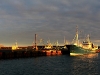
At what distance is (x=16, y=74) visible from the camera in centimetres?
5434

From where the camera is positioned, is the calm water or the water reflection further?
the water reflection

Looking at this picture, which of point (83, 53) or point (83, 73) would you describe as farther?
point (83, 53)

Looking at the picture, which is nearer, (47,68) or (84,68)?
(47,68)

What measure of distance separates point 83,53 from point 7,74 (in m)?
107

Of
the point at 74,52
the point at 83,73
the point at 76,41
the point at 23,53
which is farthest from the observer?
the point at 76,41

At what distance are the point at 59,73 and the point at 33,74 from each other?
7372 millimetres

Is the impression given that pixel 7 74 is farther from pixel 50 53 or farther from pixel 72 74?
pixel 50 53

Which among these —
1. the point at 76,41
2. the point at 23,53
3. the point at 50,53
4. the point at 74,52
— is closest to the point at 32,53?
the point at 23,53

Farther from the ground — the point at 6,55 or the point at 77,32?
the point at 77,32

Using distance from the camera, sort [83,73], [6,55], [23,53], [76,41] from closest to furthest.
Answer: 1. [83,73]
2. [6,55]
3. [23,53]
4. [76,41]

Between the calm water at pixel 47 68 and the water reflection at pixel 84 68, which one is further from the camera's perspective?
the water reflection at pixel 84 68

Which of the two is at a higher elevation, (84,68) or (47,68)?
(47,68)

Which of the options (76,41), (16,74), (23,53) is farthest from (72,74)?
(76,41)

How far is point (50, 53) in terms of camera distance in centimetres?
14725
